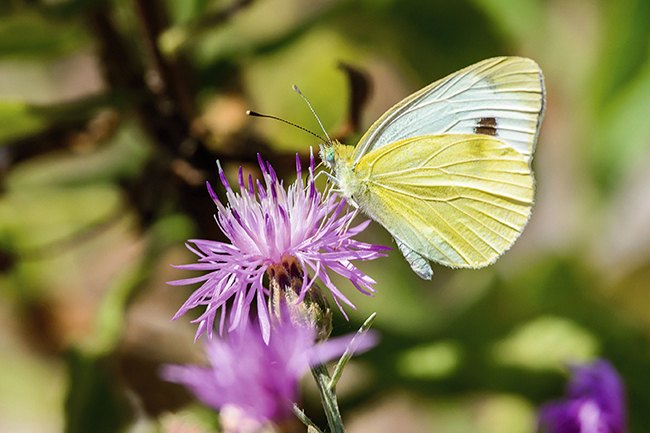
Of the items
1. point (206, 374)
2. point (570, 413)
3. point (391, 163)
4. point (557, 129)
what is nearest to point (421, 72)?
point (557, 129)

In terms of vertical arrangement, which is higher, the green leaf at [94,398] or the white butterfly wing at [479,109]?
the white butterfly wing at [479,109]

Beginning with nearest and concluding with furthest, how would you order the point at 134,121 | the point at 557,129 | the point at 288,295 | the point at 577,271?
the point at 288,295 < the point at 134,121 < the point at 577,271 < the point at 557,129

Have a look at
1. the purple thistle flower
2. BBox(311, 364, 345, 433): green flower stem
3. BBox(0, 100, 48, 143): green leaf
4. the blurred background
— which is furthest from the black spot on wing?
BBox(0, 100, 48, 143): green leaf

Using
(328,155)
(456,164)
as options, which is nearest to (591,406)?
(456,164)

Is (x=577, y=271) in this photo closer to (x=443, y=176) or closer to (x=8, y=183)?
(x=443, y=176)

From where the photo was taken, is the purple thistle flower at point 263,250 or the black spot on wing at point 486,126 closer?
the purple thistle flower at point 263,250

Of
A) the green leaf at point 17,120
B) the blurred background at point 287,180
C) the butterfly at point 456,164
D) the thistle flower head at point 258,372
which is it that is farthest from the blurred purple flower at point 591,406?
the green leaf at point 17,120

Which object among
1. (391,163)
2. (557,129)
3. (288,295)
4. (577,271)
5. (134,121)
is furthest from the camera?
(557,129)

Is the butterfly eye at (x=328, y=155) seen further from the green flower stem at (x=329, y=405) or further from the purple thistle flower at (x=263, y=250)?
the green flower stem at (x=329, y=405)
